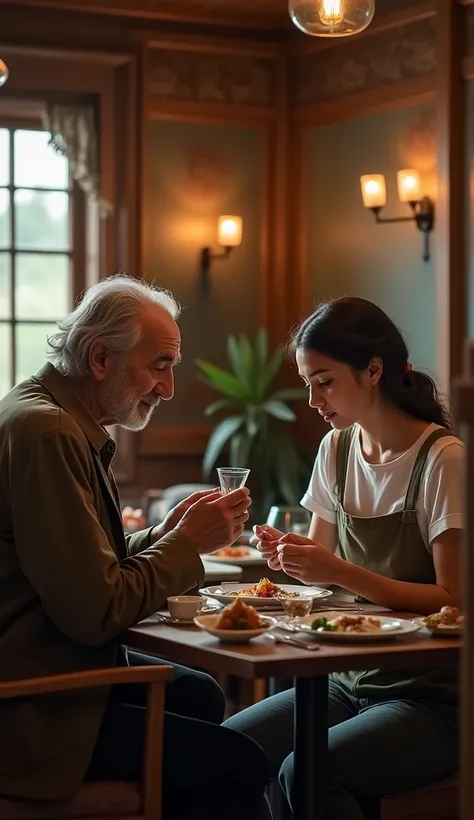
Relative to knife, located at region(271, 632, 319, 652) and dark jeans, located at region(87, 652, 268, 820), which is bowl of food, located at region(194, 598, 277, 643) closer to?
knife, located at region(271, 632, 319, 652)

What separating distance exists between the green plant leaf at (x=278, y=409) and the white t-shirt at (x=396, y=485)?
2.96 meters

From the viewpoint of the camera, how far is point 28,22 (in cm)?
617

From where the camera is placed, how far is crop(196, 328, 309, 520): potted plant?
616 centimetres

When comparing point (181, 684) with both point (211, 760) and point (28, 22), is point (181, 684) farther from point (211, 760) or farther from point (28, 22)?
point (28, 22)

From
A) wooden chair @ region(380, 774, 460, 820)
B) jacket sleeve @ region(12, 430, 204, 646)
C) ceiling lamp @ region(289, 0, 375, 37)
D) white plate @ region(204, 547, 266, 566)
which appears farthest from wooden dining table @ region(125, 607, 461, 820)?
ceiling lamp @ region(289, 0, 375, 37)

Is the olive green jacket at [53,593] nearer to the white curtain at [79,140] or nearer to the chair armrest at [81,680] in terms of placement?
the chair armrest at [81,680]

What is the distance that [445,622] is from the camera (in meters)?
2.38

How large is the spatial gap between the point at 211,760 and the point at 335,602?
52 cm

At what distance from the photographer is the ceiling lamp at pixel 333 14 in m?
3.53

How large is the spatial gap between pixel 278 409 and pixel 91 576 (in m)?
3.95

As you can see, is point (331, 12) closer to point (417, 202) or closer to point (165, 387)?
point (165, 387)

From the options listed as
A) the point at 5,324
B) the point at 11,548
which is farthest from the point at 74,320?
the point at 5,324

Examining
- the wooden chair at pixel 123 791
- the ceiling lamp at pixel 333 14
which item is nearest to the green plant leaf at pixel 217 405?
the ceiling lamp at pixel 333 14

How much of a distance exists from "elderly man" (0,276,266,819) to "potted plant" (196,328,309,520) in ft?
11.5
